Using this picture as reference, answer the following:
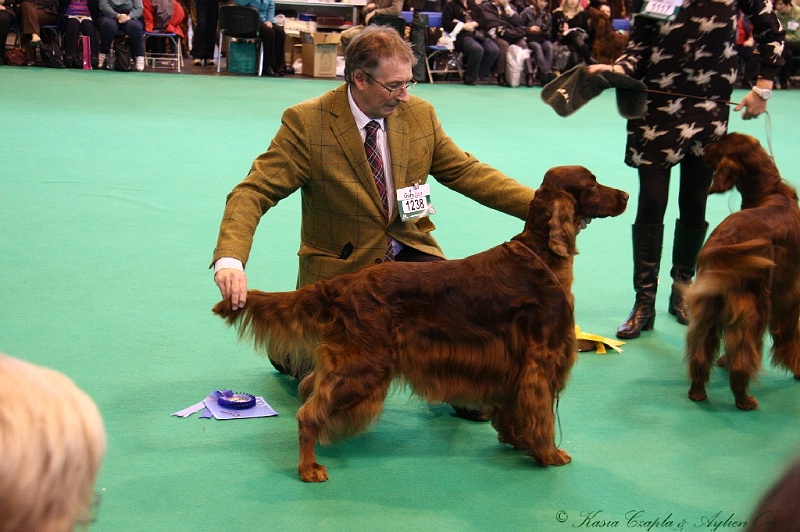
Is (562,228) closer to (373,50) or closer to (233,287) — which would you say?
(373,50)

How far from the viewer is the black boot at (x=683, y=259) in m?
4.32

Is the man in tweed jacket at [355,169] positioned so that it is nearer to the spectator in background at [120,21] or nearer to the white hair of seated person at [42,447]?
the white hair of seated person at [42,447]

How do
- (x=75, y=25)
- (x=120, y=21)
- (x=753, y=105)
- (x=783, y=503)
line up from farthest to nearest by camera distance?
(x=120, y=21)
(x=75, y=25)
(x=753, y=105)
(x=783, y=503)

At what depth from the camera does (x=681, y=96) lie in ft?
13.4

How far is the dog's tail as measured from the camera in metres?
2.88

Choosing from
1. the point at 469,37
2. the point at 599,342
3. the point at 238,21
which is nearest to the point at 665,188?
the point at 599,342

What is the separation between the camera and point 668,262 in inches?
207

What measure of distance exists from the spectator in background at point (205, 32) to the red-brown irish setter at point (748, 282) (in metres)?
11.4

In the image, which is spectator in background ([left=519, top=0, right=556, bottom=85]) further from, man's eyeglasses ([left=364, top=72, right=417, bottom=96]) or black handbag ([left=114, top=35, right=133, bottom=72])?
man's eyeglasses ([left=364, top=72, right=417, bottom=96])

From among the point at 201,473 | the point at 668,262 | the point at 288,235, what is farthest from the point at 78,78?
the point at 201,473

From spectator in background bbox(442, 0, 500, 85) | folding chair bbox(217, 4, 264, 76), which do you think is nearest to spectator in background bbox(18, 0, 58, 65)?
folding chair bbox(217, 4, 264, 76)

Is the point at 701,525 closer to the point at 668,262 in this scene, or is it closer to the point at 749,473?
the point at 749,473

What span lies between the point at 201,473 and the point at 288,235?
281 cm

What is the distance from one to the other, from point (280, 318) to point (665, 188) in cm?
210
